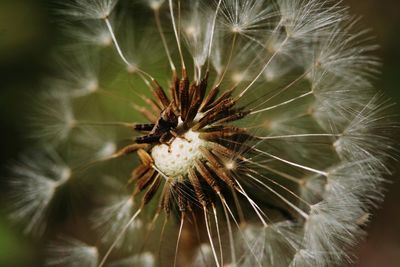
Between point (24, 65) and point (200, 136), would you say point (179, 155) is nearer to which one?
point (200, 136)

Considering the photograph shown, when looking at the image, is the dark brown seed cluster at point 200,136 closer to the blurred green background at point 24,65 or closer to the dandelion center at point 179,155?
the dandelion center at point 179,155

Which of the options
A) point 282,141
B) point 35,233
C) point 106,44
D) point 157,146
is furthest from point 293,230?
point 35,233

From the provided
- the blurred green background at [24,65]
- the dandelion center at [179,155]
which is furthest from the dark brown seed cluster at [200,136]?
the blurred green background at [24,65]

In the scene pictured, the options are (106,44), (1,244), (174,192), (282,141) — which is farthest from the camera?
(1,244)

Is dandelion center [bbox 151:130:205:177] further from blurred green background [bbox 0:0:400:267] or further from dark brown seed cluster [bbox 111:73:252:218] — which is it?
blurred green background [bbox 0:0:400:267]

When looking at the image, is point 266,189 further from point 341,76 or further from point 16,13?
point 16,13

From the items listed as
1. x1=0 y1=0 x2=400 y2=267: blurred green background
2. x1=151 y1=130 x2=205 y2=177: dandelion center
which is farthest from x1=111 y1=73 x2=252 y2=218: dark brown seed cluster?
x1=0 y1=0 x2=400 y2=267: blurred green background

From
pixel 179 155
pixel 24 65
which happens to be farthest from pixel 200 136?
pixel 24 65

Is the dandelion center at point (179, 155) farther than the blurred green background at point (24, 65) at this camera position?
No
